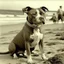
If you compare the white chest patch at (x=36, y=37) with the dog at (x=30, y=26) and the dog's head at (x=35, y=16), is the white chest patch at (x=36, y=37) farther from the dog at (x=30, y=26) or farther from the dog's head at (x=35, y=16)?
the dog's head at (x=35, y=16)

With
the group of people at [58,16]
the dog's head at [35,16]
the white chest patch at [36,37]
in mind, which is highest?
the dog's head at [35,16]

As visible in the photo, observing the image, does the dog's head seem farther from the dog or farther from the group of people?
the group of people

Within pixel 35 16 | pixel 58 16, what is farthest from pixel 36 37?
pixel 58 16

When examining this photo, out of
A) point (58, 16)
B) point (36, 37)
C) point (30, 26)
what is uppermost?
point (30, 26)

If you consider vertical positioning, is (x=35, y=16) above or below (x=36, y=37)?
above

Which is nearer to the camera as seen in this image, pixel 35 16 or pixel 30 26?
pixel 35 16

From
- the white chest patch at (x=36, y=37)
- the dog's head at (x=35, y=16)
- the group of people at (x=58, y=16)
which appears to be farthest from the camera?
the group of people at (x=58, y=16)

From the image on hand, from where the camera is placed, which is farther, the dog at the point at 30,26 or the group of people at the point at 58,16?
the group of people at the point at 58,16

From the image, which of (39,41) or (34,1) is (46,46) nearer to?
(39,41)

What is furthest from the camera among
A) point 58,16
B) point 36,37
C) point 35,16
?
point 58,16

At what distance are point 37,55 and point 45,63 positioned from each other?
946 mm

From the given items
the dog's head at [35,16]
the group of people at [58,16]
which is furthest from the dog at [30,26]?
the group of people at [58,16]

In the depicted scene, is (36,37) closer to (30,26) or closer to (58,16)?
(30,26)

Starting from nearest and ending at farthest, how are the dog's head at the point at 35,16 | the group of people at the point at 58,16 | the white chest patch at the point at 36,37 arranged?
the dog's head at the point at 35,16 < the white chest patch at the point at 36,37 < the group of people at the point at 58,16
